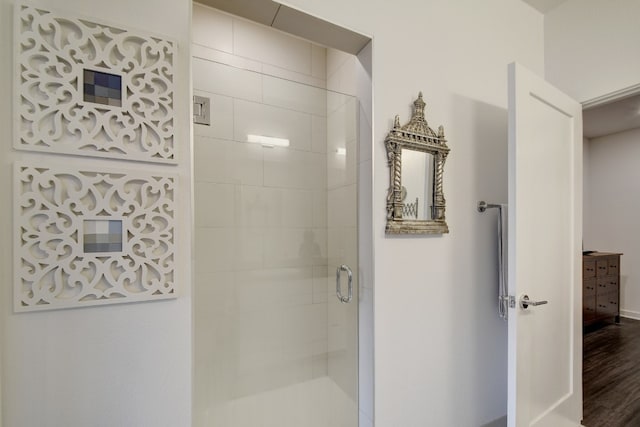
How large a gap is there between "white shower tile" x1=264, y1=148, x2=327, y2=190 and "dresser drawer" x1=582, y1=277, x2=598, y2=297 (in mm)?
3980

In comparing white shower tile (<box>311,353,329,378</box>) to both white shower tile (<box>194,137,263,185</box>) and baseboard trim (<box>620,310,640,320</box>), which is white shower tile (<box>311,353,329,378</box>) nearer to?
white shower tile (<box>194,137,263,185</box>)

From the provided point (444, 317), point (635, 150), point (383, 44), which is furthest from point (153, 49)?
point (635, 150)

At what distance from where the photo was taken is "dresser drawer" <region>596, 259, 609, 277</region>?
3738 millimetres

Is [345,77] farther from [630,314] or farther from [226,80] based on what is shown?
[630,314]

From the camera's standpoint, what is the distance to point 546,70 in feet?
6.39

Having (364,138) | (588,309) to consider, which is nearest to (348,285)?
(364,138)

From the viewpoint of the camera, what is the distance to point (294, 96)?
172cm

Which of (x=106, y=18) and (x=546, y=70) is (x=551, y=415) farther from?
(x=106, y=18)

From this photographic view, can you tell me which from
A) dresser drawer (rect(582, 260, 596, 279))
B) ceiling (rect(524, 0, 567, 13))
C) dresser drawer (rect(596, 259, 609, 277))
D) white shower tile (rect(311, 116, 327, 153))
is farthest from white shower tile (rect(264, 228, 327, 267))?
dresser drawer (rect(596, 259, 609, 277))

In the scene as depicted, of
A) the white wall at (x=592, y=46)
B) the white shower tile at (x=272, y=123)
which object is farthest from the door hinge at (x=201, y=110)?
the white wall at (x=592, y=46)

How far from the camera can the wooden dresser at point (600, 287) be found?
3598 millimetres

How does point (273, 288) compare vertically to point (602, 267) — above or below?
above

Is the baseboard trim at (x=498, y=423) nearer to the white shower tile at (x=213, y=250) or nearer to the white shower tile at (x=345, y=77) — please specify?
the white shower tile at (x=213, y=250)

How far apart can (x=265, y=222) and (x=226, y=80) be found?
2.68 ft
